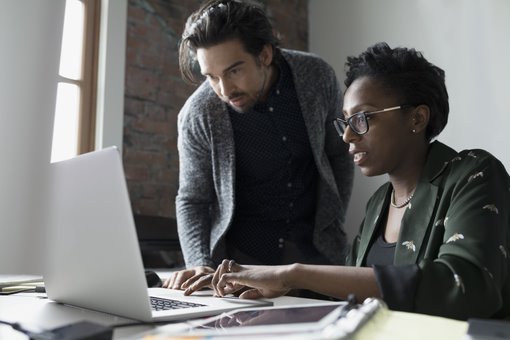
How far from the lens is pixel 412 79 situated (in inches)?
51.5

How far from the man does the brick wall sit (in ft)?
4.27

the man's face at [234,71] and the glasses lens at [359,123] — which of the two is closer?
the glasses lens at [359,123]

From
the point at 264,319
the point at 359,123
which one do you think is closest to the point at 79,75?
the point at 359,123

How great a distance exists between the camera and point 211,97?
1.88 metres

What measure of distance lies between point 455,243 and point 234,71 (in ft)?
2.98

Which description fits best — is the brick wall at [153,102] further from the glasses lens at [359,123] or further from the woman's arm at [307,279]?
the woman's arm at [307,279]

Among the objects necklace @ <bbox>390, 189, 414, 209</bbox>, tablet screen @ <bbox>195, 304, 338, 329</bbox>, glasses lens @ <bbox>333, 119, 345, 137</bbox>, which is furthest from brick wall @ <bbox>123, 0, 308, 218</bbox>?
tablet screen @ <bbox>195, 304, 338, 329</bbox>

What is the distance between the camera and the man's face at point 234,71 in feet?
5.42

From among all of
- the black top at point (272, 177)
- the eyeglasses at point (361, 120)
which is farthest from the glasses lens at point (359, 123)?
the black top at point (272, 177)

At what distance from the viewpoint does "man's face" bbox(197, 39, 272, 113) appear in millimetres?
1652

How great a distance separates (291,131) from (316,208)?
27 cm

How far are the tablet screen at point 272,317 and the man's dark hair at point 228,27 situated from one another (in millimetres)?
1032

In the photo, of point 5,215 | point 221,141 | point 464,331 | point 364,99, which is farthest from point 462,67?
point 464,331

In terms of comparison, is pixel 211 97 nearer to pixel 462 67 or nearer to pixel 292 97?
pixel 292 97
